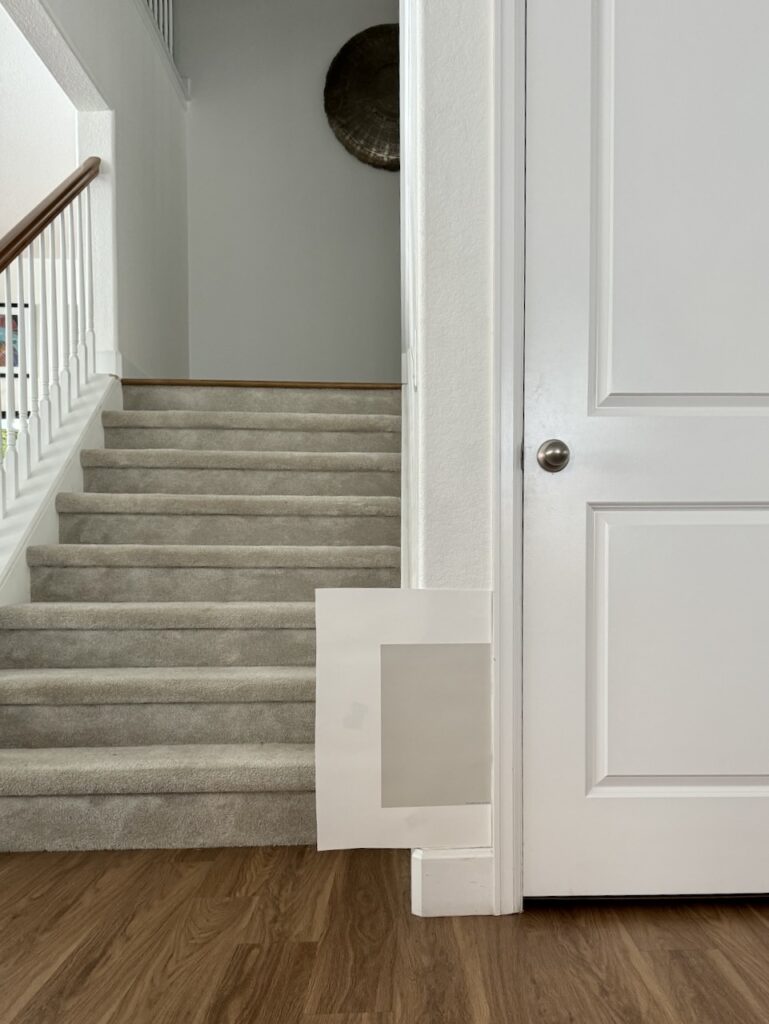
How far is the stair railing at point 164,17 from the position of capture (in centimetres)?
485

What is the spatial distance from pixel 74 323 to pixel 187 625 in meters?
1.77

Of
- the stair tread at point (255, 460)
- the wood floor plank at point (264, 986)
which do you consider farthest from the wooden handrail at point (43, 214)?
the wood floor plank at point (264, 986)

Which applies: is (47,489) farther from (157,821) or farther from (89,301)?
(157,821)

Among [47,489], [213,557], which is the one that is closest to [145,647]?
[213,557]

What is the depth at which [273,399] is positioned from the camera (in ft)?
12.4

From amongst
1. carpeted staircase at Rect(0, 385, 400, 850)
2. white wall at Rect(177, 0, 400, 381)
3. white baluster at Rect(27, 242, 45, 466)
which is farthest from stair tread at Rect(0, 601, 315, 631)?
white wall at Rect(177, 0, 400, 381)

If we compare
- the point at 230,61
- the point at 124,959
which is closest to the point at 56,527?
the point at 124,959

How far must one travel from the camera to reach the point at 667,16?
163cm

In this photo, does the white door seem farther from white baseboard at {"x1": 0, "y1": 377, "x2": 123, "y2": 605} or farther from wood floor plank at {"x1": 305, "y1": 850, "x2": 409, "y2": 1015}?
white baseboard at {"x1": 0, "y1": 377, "x2": 123, "y2": 605}

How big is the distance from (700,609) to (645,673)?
0.17m

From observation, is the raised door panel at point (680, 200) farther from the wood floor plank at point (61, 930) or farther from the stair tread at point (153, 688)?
the wood floor plank at point (61, 930)

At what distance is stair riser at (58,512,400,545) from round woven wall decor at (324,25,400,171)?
3412 millimetres

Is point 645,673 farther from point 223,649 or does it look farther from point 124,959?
point 223,649

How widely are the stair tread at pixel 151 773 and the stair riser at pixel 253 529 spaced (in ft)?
3.18
